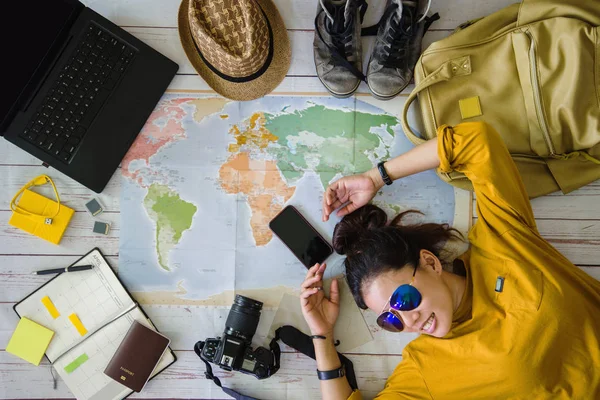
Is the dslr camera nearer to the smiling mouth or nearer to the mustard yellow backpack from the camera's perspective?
the smiling mouth

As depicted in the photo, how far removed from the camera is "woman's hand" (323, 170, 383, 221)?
3.88 feet

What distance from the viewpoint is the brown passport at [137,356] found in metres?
1.17

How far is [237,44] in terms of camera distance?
109cm

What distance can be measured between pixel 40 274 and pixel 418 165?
45.4 inches

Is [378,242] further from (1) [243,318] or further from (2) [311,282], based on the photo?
(1) [243,318]

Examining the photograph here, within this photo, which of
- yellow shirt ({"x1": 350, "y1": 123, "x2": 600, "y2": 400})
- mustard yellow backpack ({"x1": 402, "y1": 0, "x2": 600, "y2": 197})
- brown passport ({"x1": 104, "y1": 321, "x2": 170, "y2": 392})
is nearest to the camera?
yellow shirt ({"x1": 350, "y1": 123, "x2": 600, "y2": 400})

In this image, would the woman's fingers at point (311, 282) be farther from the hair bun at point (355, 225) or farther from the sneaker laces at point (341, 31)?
the sneaker laces at point (341, 31)

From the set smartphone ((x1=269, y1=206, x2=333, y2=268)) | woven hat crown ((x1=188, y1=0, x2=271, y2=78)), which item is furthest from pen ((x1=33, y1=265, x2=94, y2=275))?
woven hat crown ((x1=188, y1=0, x2=271, y2=78))

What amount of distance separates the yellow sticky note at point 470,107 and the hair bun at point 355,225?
36cm

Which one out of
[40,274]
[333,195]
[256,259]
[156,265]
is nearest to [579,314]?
[333,195]

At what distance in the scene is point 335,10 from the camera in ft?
3.81

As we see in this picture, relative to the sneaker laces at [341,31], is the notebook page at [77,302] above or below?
below

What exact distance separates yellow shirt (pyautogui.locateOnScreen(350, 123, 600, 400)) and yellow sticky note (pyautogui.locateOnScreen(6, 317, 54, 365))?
38.7 inches

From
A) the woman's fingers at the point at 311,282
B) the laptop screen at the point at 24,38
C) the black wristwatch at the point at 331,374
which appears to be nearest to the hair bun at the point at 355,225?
the woman's fingers at the point at 311,282
